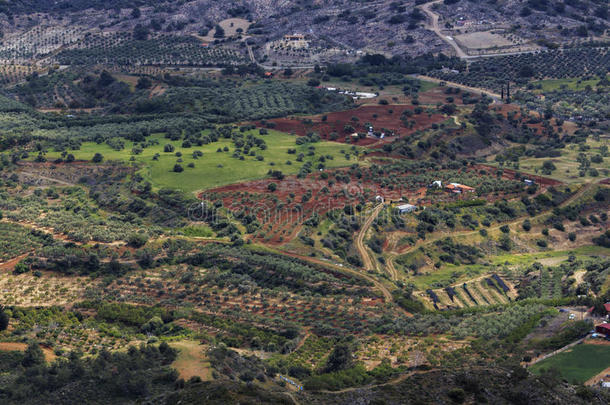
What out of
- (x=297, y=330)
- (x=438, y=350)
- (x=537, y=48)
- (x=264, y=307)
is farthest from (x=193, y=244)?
(x=537, y=48)

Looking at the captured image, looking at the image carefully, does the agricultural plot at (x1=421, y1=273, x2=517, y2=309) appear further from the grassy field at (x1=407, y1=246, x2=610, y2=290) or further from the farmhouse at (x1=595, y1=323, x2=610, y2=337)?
the farmhouse at (x1=595, y1=323, x2=610, y2=337)

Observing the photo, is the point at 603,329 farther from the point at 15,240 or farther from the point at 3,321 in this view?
the point at 15,240

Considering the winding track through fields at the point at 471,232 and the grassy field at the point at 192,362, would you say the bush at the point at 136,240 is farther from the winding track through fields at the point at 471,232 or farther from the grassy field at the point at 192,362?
the winding track through fields at the point at 471,232

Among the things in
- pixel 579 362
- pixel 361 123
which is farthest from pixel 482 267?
pixel 361 123

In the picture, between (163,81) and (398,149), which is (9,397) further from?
(163,81)

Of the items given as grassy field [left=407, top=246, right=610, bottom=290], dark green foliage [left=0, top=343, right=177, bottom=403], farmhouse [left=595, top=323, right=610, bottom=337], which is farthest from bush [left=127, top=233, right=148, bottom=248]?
farmhouse [left=595, top=323, right=610, bottom=337]

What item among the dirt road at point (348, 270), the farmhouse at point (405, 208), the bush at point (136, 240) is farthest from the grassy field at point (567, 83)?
the bush at point (136, 240)
